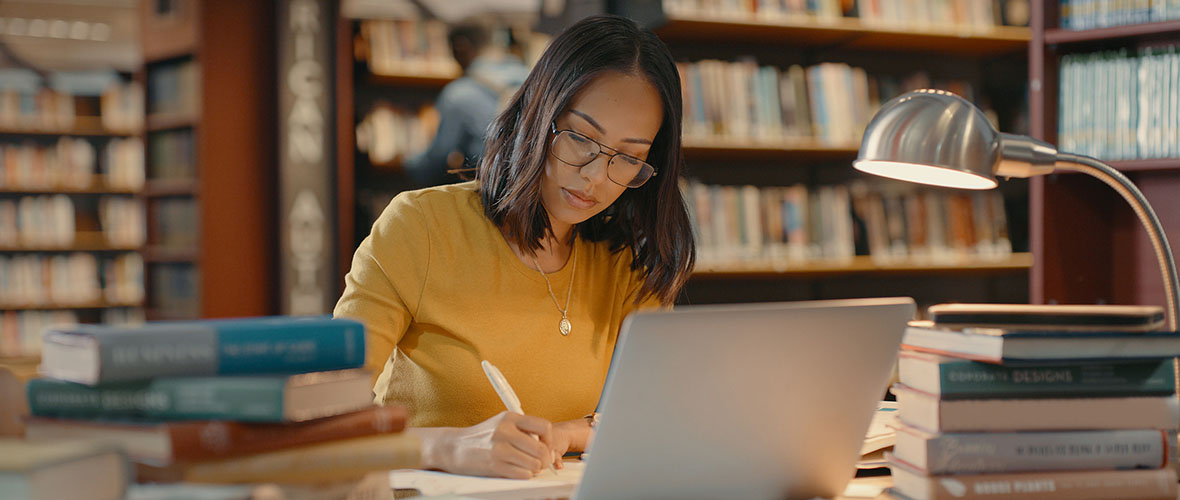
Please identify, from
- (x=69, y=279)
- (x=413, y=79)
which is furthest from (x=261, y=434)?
(x=69, y=279)

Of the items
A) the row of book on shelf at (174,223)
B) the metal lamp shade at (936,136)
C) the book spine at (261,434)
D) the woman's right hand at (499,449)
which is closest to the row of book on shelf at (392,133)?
the row of book on shelf at (174,223)

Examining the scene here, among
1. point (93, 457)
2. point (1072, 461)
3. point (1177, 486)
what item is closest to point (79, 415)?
point (93, 457)

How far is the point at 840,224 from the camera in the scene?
2.99 metres

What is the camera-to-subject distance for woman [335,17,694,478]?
4.43 feet

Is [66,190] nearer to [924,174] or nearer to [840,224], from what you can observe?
[840,224]

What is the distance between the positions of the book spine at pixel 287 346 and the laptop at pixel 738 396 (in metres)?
0.22

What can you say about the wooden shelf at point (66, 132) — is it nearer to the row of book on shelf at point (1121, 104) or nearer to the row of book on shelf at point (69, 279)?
the row of book on shelf at point (69, 279)

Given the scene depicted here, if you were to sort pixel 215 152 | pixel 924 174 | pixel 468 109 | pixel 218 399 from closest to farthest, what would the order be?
pixel 218 399 < pixel 924 174 < pixel 468 109 < pixel 215 152

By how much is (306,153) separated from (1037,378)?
3.33 m

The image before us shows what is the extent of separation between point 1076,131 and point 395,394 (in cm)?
204

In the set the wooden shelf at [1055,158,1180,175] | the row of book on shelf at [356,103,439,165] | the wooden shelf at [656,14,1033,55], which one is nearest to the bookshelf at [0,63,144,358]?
the row of book on shelf at [356,103,439,165]

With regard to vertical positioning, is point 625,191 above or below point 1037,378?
above

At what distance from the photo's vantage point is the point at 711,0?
2822 millimetres

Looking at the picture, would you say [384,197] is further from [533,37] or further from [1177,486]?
[1177,486]
